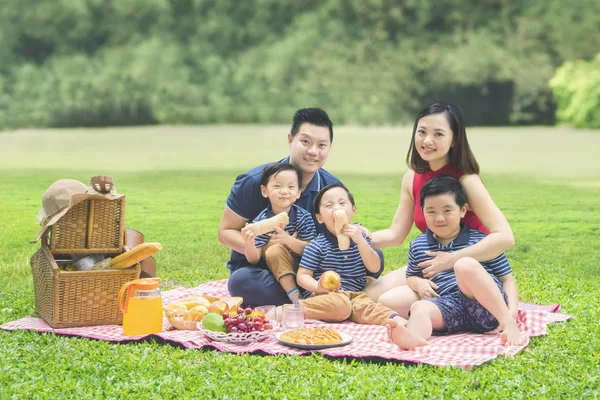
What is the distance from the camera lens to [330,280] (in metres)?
3.62

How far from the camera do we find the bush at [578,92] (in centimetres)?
1355

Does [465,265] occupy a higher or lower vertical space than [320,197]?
lower

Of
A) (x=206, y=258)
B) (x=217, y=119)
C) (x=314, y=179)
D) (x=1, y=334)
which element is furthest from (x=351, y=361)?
(x=217, y=119)

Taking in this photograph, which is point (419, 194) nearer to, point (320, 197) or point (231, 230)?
point (320, 197)

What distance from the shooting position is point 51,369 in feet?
9.82

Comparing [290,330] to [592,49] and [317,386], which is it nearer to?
[317,386]

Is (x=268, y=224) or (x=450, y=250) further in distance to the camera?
(x=268, y=224)

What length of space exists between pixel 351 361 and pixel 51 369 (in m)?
1.11

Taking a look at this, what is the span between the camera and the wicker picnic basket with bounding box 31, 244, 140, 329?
11.5 ft

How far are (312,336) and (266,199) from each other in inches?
37.1

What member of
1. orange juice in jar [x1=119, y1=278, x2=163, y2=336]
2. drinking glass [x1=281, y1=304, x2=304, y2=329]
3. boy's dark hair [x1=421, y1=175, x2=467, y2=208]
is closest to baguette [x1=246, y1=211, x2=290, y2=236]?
drinking glass [x1=281, y1=304, x2=304, y2=329]

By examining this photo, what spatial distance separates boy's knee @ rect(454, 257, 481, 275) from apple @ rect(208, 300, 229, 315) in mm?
991

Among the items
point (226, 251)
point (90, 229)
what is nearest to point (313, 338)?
point (90, 229)

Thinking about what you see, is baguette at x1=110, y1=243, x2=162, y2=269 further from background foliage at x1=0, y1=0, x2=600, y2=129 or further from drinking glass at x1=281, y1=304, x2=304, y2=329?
background foliage at x1=0, y1=0, x2=600, y2=129
